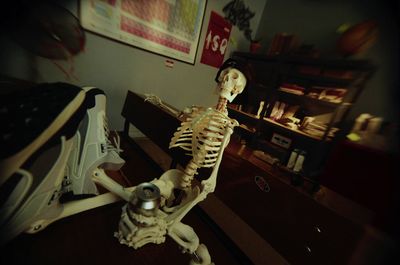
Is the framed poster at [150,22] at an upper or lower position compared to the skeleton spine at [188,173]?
upper

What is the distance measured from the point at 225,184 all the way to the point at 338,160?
0.73 metres

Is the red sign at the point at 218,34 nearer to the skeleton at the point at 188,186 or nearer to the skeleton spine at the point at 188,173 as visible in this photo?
the skeleton at the point at 188,186

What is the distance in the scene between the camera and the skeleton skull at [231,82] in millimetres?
577

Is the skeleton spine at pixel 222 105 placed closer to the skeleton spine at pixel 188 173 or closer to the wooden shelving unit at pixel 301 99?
the wooden shelving unit at pixel 301 99

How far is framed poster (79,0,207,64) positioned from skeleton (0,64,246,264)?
1.26ft

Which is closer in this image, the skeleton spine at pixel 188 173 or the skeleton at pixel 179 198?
the skeleton at pixel 179 198

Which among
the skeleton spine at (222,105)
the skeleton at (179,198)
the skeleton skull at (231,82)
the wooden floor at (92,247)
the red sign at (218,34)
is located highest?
the red sign at (218,34)

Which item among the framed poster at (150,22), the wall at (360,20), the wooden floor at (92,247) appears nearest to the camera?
the wall at (360,20)

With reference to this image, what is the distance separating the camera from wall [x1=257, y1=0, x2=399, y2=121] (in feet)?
0.82

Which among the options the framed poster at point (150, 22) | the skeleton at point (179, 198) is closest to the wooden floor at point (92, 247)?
the skeleton at point (179, 198)

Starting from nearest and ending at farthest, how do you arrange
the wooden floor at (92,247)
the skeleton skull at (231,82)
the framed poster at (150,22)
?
the wooden floor at (92,247) < the skeleton skull at (231,82) < the framed poster at (150,22)

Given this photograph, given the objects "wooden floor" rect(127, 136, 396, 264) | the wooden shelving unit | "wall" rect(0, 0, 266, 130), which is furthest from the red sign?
"wooden floor" rect(127, 136, 396, 264)

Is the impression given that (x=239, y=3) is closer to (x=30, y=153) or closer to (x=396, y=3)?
(x=396, y=3)

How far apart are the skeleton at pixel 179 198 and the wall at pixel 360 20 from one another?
0.76 ft
